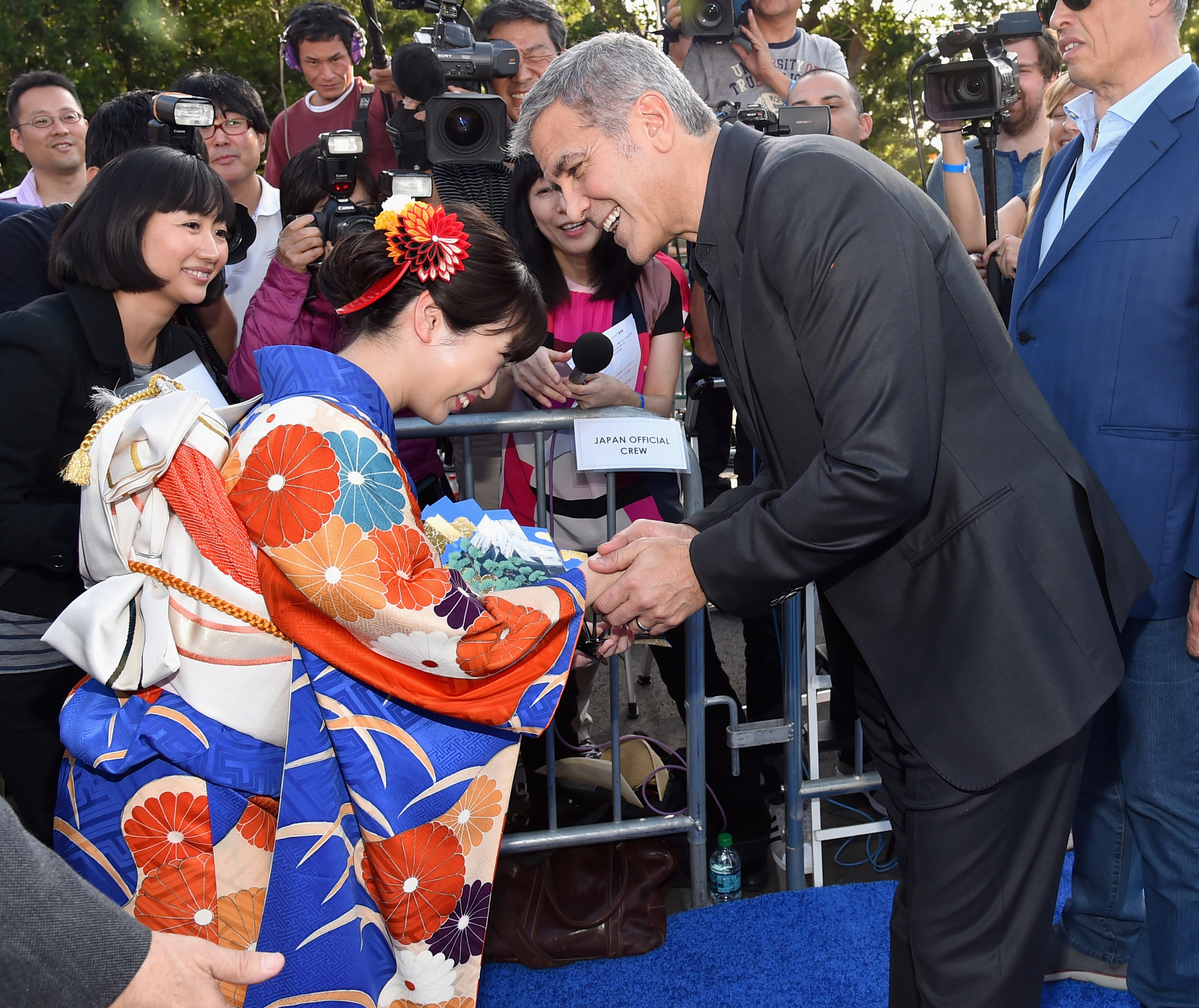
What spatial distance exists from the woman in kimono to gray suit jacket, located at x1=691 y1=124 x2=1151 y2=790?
49 centimetres

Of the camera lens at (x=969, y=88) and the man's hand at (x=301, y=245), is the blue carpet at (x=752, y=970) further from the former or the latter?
the camera lens at (x=969, y=88)

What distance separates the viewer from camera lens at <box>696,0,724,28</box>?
392cm

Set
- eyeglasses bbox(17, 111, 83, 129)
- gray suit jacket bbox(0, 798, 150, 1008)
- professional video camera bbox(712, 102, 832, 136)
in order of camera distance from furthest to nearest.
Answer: eyeglasses bbox(17, 111, 83, 129) < professional video camera bbox(712, 102, 832, 136) < gray suit jacket bbox(0, 798, 150, 1008)

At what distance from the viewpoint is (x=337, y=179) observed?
305 centimetres

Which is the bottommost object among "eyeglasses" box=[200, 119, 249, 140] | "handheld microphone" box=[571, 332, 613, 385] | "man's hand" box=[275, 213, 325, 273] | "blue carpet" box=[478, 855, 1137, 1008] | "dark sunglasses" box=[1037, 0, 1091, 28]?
"blue carpet" box=[478, 855, 1137, 1008]

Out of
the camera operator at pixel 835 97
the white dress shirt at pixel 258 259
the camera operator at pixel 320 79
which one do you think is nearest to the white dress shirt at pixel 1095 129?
the camera operator at pixel 835 97

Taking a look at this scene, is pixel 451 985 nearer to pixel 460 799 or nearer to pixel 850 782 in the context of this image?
pixel 460 799

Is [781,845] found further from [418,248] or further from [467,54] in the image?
[467,54]

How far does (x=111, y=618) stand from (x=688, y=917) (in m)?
1.84

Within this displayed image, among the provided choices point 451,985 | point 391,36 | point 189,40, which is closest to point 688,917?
point 451,985

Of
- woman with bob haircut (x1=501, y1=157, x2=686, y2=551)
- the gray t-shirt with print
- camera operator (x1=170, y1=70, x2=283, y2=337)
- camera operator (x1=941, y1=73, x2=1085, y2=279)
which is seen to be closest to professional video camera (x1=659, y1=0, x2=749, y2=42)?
the gray t-shirt with print

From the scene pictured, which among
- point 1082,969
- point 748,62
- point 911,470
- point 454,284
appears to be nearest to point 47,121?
point 748,62

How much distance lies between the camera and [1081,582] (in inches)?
66.4

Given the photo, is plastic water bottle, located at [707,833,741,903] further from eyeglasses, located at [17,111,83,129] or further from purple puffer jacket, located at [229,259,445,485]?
eyeglasses, located at [17,111,83,129]
